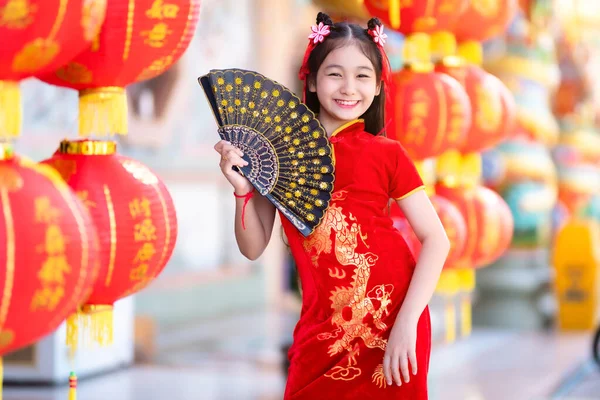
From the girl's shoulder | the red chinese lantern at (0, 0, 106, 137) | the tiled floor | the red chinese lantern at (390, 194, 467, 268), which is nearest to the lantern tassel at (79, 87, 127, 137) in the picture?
the red chinese lantern at (0, 0, 106, 137)

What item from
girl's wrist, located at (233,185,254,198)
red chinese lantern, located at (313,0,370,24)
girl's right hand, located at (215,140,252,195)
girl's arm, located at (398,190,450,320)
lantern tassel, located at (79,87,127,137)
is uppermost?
red chinese lantern, located at (313,0,370,24)

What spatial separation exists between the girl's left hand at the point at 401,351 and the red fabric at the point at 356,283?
0.04 metres

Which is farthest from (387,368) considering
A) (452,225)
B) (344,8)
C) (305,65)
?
(344,8)

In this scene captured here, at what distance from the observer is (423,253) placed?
2.08 m

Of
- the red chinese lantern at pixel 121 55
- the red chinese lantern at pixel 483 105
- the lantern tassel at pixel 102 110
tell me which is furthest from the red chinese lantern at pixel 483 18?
the lantern tassel at pixel 102 110

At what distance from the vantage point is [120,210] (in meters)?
2.26

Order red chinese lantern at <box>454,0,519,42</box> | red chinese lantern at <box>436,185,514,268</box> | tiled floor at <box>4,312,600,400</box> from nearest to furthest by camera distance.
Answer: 1. red chinese lantern at <box>454,0,519,42</box>
2. red chinese lantern at <box>436,185,514,268</box>
3. tiled floor at <box>4,312,600,400</box>

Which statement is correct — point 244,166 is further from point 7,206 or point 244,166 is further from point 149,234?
point 7,206

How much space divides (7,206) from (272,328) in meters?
6.54

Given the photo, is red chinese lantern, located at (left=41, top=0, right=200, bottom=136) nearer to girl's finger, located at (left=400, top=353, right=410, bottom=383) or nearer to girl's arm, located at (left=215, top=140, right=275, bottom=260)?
girl's arm, located at (left=215, top=140, right=275, bottom=260)

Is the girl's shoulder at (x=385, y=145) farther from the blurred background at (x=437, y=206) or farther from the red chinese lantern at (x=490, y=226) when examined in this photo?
the red chinese lantern at (x=490, y=226)

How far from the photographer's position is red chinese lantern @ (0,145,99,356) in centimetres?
162

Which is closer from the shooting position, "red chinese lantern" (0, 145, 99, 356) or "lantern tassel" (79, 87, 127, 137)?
"red chinese lantern" (0, 145, 99, 356)

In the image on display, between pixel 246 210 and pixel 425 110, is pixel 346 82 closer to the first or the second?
pixel 246 210
